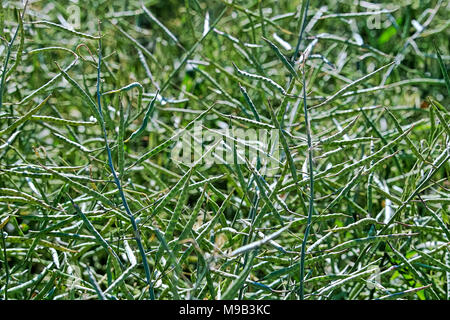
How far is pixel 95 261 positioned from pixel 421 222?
0.41 meters

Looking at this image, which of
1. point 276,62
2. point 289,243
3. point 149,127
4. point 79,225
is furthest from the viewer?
point 276,62

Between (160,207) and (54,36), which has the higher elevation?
(54,36)

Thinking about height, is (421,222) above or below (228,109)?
below

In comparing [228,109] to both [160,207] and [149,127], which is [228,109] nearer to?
[149,127]

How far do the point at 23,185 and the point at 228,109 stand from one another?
0.38 meters

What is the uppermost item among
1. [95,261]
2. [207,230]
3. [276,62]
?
[276,62]

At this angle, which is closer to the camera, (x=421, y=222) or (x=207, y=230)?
(x=207, y=230)

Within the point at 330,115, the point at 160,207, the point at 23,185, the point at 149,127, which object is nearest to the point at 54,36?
the point at 149,127

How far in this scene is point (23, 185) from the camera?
0.80 metres
